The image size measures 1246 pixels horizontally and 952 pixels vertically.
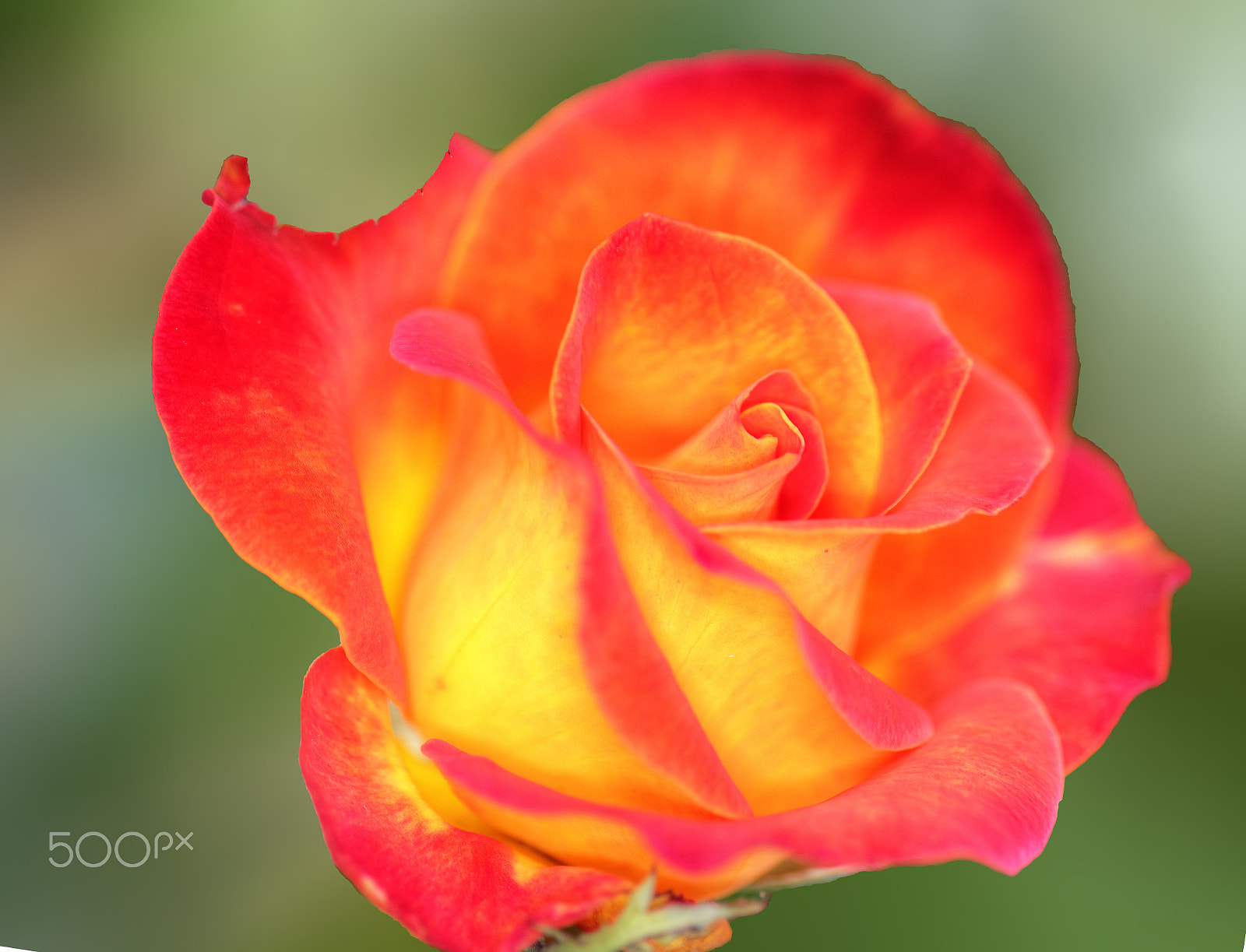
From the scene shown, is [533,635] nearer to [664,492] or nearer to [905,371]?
[664,492]

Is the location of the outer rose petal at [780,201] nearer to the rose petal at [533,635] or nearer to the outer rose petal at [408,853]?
the rose petal at [533,635]

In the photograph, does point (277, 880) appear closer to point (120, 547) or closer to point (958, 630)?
point (120, 547)

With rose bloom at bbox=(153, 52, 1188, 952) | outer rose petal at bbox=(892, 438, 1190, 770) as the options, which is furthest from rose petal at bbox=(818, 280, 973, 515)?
outer rose petal at bbox=(892, 438, 1190, 770)

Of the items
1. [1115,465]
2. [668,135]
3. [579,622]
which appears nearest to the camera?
[579,622]

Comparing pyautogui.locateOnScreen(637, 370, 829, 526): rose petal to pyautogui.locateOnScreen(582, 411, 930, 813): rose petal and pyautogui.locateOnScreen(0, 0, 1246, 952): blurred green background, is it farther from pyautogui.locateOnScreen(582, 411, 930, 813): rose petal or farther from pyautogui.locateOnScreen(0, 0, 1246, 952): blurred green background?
pyautogui.locateOnScreen(0, 0, 1246, 952): blurred green background

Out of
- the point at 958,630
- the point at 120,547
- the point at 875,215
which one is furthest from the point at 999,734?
the point at 120,547

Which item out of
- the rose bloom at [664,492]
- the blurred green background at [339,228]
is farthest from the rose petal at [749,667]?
the blurred green background at [339,228]

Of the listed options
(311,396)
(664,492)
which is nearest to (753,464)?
(664,492)
